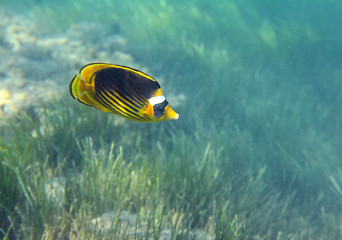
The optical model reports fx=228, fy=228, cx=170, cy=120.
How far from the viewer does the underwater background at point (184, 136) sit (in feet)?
7.34

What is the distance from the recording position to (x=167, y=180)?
9.43ft

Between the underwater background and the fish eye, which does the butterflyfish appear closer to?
the fish eye

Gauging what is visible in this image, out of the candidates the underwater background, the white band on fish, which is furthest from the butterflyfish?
the underwater background

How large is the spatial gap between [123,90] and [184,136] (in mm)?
3197

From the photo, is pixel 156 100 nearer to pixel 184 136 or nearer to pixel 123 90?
pixel 123 90

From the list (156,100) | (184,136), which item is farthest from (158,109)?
(184,136)

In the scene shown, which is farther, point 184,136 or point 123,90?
point 184,136

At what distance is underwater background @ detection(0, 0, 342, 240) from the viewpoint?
2.24 m

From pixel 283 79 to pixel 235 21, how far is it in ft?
14.5

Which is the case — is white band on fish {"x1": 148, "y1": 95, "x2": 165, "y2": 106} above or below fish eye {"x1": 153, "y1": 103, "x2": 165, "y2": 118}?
above

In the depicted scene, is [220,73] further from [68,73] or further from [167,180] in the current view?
[167,180]

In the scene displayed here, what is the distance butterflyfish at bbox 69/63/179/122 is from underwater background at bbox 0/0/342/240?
4.22 feet

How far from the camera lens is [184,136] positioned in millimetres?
4188

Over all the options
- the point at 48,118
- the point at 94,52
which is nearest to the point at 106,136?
the point at 48,118
